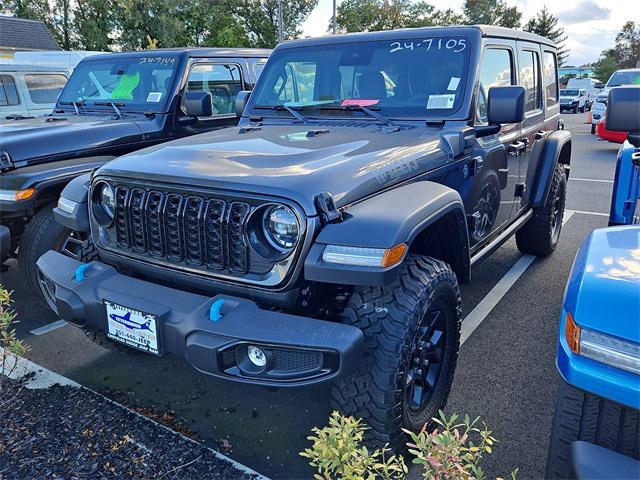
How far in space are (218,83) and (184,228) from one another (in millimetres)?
3464

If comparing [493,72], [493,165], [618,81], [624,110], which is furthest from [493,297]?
[618,81]

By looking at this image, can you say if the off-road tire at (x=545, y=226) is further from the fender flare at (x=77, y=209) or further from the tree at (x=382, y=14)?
the tree at (x=382, y=14)

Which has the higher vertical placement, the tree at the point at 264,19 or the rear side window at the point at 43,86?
the tree at the point at 264,19

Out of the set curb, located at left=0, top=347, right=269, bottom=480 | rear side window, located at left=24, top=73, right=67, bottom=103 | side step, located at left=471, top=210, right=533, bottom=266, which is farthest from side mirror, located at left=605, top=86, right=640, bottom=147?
rear side window, located at left=24, top=73, right=67, bottom=103

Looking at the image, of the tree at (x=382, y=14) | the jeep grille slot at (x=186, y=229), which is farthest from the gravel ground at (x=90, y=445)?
the tree at (x=382, y=14)

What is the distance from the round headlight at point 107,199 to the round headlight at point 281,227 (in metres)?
1.00

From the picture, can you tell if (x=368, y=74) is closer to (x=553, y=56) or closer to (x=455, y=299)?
(x=455, y=299)

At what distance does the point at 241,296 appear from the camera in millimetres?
2299

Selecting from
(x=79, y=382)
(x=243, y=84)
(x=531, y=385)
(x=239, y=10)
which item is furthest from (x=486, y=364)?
(x=239, y=10)

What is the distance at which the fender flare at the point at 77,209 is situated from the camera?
2.92m

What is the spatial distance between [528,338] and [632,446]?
2123 millimetres

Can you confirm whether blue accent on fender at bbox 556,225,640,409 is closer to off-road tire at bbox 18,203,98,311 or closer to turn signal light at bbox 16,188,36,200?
off-road tire at bbox 18,203,98,311

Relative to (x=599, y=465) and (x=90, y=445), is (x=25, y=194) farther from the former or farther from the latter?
(x=599, y=465)

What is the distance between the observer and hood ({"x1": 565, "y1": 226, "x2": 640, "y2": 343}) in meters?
1.54
